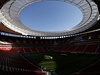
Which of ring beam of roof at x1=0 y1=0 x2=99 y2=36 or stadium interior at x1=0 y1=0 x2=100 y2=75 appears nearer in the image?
stadium interior at x1=0 y1=0 x2=100 y2=75

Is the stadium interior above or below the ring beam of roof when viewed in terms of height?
below

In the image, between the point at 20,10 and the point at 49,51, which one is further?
the point at 20,10

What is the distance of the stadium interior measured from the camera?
799 inches

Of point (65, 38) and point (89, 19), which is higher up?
point (89, 19)

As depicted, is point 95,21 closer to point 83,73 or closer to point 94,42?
point 94,42

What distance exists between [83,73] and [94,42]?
14.7 meters

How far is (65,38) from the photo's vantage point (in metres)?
44.6

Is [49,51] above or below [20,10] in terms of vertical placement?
below

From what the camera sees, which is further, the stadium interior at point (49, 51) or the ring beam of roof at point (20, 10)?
the ring beam of roof at point (20, 10)

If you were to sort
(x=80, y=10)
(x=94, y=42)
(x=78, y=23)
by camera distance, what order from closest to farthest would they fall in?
(x=94, y=42) → (x=80, y=10) → (x=78, y=23)

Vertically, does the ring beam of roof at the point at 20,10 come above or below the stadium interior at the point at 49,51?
above

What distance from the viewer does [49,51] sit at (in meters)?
34.5

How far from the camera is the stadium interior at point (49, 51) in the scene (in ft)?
66.6

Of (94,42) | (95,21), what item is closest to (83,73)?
(94,42)
